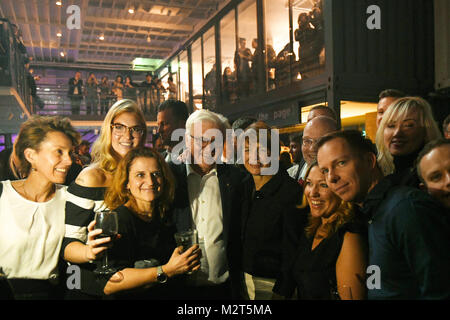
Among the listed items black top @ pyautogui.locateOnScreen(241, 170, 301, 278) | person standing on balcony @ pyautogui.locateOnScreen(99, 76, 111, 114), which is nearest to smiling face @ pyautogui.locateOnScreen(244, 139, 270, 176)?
black top @ pyautogui.locateOnScreen(241, 170, 301, 278)

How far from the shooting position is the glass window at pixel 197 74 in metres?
11.9

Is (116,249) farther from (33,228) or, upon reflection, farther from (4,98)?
(4,98)

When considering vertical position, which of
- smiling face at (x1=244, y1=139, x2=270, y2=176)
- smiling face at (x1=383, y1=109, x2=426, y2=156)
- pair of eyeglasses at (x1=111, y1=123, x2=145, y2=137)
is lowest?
smiling face at (x1=244, y1=139, x2=270, y2=176)

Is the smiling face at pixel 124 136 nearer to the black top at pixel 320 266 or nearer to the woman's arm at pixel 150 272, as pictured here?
the woman's arm at pixel 150 272

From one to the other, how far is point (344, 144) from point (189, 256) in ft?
3.47

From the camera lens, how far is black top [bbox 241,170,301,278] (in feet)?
6.73

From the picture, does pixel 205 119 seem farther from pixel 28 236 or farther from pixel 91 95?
pixel 91 95

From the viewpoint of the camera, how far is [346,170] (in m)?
1.73

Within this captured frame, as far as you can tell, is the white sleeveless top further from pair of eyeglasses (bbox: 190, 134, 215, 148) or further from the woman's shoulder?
pair of eyeglasses (bbox: 190, 134, 215, 148)

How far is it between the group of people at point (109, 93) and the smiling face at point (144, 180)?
1278 cm

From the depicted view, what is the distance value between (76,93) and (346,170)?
1420 centimetres

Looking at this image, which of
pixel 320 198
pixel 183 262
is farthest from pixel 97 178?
pixel 320 198

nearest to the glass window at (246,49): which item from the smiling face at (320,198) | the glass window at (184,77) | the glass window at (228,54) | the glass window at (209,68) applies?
the glass window at (228,54)

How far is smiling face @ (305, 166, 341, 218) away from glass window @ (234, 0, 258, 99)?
6603 millimetres
